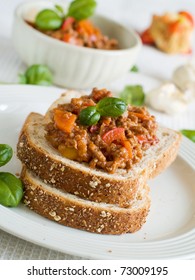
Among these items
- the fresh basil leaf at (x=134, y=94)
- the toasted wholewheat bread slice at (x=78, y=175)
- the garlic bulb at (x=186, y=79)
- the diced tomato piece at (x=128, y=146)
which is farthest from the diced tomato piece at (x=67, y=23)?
the diced tomato piece at (x=128, y=146)

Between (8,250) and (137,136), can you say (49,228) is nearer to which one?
(8,250)

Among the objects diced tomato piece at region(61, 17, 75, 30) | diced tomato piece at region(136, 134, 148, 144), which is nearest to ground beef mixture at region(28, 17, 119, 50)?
diced tomato piece at region(61, 17, 75, 30)

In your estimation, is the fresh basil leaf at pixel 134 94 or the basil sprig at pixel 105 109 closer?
the basil sprig at pixel 105 109

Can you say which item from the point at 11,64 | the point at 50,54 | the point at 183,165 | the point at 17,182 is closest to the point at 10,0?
the point at 11,64

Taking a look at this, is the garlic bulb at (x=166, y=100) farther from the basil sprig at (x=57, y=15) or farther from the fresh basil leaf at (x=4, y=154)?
the fresh basil leaf at (x=4, y=154)

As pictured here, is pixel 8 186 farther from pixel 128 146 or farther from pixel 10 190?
pixel 128 146

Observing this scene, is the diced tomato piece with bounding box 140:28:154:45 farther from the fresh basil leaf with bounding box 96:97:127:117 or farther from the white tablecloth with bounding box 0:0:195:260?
the fresh basil leaf with bounding box 96:97:127:117

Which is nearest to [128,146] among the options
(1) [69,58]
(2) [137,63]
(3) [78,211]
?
(3) [78,211]
